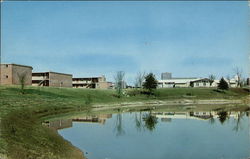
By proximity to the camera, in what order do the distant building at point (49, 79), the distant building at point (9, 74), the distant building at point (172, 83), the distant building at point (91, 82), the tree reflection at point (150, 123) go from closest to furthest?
the tree reflection at point (150, 123)
the distant building at point (9, 74)
the distant building at point (49, 79)
the distant building at point (91, 82)
the distant building at point (172, 83)

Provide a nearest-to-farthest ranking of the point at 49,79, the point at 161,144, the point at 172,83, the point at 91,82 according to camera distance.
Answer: the point at 161,144 → the point at 49,79 → the point at 91,82 → the point at 172,83

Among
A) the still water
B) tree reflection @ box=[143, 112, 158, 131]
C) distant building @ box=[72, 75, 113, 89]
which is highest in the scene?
distant building @ box=[72, 75, 113, 89]

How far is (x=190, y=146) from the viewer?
894 inches

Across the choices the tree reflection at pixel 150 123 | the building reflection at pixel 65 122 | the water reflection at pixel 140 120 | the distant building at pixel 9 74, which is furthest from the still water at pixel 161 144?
the distant building at pixel 9 74

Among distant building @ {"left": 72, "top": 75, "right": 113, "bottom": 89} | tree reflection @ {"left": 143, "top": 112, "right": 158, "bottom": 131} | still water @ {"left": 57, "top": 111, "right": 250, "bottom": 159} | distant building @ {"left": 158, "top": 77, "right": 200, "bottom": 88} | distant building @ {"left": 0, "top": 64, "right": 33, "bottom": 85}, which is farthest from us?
distant building @ {"left": 158, "top": 77, "right": 200, "bottom": 88}

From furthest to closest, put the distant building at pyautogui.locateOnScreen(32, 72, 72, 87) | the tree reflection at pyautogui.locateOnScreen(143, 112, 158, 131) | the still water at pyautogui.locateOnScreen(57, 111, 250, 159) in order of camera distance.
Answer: the distant building at pyautogui.locateOnScreen(32, 72, 72, 87), the tree reflection at pyautogui.locateOnScreen(143, 112, 158, 131), the still water at pyautogui.locateOnScreen(57, 111, 250, 159)

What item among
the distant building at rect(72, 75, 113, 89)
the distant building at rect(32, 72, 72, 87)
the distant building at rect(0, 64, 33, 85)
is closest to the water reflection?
the distant building at rect(0, 64, 33, 85)

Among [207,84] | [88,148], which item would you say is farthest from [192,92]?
[88,148]

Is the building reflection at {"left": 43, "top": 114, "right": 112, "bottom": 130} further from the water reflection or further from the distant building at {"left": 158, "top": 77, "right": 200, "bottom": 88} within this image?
the distant building at {"left": 158, "top": 77, "right": 200, "bottom": 88}

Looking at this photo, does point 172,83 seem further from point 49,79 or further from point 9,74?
point 9,74

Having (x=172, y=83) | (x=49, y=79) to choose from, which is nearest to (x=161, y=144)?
(x=49, y=79)

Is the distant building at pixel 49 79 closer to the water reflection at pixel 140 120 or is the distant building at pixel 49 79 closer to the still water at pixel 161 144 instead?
the water reflection at pixel 140 120

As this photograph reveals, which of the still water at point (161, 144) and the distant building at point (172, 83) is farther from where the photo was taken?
the distant building at point (172, 83)

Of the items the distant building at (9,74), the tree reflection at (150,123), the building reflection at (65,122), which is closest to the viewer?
the building reflection at (65,122)
